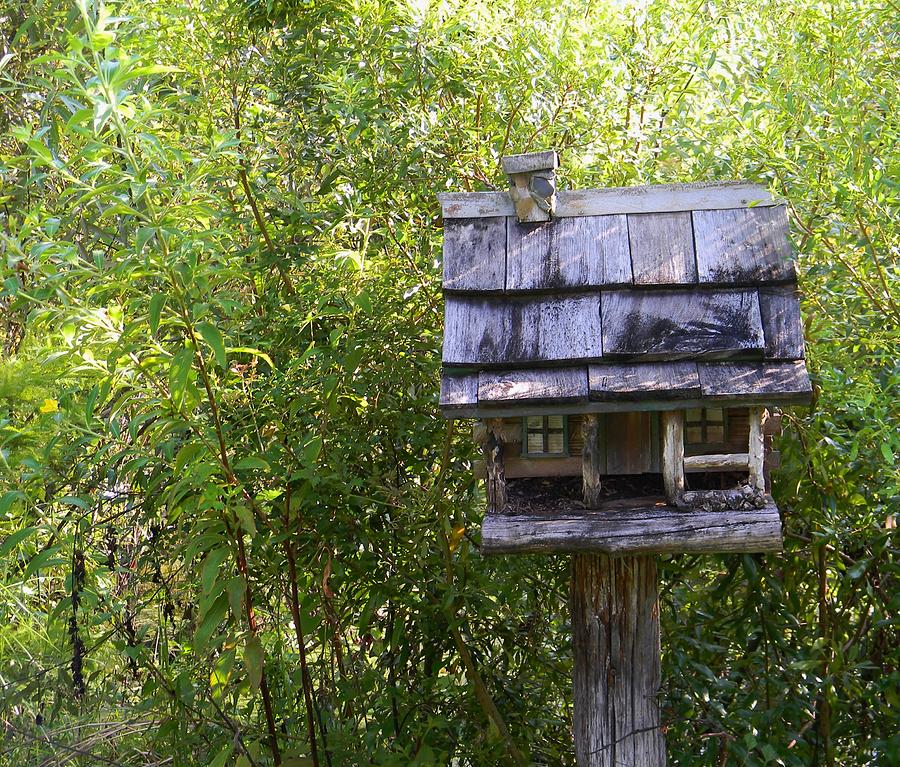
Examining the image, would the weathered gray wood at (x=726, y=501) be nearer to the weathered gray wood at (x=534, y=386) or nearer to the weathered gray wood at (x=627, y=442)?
the weathered gray wood at (x=627, y=442)

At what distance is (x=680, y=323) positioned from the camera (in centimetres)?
202

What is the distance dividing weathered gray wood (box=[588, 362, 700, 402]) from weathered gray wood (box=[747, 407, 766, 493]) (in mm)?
192

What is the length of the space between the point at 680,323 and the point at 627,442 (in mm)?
286

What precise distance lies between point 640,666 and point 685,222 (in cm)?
102

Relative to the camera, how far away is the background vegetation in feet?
7.39

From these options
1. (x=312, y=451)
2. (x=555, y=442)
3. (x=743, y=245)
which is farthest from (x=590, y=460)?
(x=312, y=451)

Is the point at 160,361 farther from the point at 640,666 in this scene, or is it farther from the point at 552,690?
the point at 552,690

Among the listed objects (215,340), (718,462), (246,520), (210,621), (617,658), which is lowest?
(617,658)

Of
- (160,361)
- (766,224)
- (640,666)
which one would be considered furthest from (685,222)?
(160,361)

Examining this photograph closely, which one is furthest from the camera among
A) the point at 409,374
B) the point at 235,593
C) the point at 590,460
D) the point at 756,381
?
the point at 409,374

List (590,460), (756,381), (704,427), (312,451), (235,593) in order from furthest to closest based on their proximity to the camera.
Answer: (312,451) < (235,593) < (704,427) < (590,460) < (756,381)

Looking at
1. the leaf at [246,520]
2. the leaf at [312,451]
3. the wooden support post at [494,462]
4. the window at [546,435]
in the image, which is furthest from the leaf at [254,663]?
the window at [546,435]

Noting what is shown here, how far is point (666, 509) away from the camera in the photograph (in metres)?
2.02

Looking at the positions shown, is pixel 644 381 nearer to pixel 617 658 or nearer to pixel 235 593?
pixel 617 658
